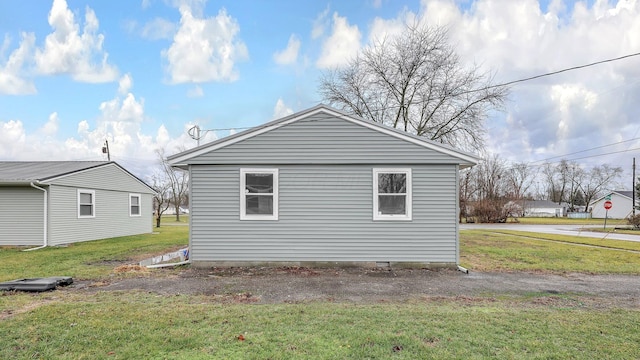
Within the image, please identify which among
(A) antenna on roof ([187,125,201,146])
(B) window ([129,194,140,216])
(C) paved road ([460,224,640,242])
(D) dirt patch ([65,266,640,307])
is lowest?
(C) paved road ([460,224,640,242])

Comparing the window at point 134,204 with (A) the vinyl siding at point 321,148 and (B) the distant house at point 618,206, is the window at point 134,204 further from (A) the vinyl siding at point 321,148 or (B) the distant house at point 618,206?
(B) the distant house at point 618,206

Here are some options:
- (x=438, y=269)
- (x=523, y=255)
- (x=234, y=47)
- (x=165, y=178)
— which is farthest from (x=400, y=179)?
(x=165, y=178)

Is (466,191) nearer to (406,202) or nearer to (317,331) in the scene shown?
(406,202)

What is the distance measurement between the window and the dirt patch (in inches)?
474

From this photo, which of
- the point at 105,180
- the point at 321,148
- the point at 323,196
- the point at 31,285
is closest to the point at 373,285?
the point at 323,196

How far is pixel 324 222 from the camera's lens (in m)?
8.25

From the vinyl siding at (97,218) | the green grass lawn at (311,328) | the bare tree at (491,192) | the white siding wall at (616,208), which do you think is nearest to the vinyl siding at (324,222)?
the green grass lawn at (311,328)

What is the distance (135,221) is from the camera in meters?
18.3

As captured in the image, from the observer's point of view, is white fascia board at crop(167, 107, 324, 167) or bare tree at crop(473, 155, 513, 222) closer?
white fascia board at crop(167, 107, 324, 167)

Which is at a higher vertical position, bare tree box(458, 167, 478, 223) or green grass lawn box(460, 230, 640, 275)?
bare tree box(458, 167, 478, 223)

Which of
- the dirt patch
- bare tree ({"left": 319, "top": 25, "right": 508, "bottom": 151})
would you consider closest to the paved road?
bare tree ({"left": 319, "top": 25, "right": 508, "bottom": 151})

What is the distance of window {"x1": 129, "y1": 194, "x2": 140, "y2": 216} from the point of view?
707 inches

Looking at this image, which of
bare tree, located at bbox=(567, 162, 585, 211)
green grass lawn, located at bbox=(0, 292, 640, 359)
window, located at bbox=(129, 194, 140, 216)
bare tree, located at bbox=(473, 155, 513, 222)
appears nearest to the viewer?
green grass lawn, located at bbox=(0, 292, 640, 359)

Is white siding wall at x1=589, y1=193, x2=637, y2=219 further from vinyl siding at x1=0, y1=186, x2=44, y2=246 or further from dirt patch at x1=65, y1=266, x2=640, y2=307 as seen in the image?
vinyl siding at x1=0, y1=186, x2=44, y2=246
